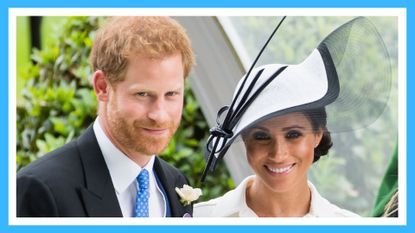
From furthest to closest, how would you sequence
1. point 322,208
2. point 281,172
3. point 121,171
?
point 322,208, point 281,172, point 121,171

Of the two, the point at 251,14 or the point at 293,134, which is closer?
the point at 293,134

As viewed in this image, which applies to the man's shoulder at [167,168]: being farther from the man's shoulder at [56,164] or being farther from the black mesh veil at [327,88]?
the man's shoulder at [56,164]

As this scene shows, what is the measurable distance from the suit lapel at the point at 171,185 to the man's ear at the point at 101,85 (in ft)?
0.73

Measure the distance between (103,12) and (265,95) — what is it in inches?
20.5

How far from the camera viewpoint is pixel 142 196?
7.14ft

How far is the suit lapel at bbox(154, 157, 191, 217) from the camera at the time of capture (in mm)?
2230

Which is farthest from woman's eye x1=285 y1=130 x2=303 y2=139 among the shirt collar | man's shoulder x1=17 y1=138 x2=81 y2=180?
man's shoulder x1=17 y1=138 x2=81 y2=180

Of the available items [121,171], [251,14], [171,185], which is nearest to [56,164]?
[121,171]

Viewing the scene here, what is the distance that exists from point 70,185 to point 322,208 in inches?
29.2

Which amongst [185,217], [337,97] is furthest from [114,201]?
[337,97]

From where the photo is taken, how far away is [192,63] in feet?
7.43

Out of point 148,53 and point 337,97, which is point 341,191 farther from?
point 148,53

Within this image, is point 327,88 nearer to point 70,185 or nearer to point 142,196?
point 142,196

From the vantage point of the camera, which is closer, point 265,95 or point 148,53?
point 148,53
